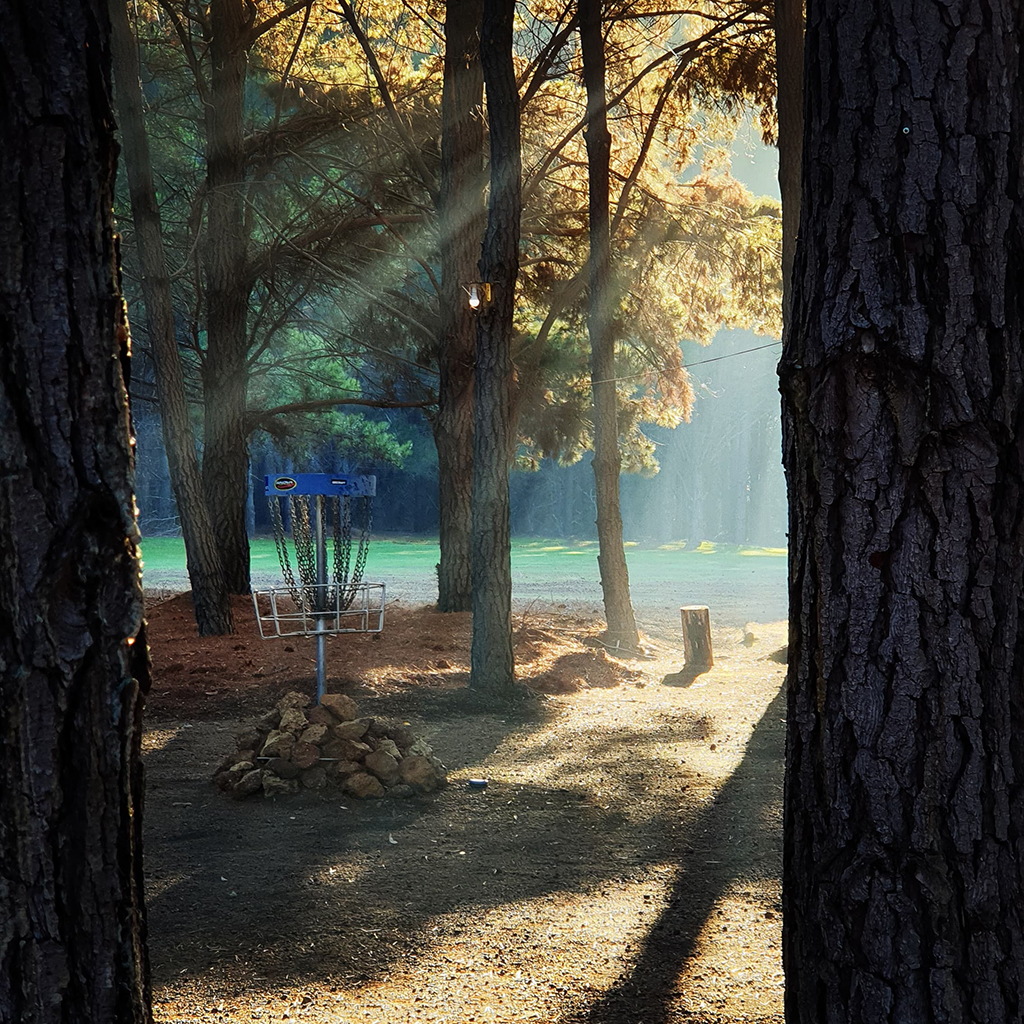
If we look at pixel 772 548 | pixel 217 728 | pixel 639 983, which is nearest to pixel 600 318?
pixel 217 728

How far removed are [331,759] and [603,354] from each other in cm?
672

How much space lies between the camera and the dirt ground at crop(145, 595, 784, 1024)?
294 cm

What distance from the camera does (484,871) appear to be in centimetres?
403

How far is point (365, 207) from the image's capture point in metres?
12.0

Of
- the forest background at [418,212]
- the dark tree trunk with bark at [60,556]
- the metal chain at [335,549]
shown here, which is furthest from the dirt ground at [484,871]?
the forest background at [418,212]

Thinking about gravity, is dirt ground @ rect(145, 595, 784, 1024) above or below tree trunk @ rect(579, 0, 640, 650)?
below

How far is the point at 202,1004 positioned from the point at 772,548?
4050 centimetres

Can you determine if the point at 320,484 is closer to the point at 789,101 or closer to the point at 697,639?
the point at 789,101

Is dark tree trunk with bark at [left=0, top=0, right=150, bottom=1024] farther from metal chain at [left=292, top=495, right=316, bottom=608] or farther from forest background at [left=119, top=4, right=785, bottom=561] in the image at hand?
forest background at [left=119, top=4, right=785, bottom=561]

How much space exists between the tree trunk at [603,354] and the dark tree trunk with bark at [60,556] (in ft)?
29.7

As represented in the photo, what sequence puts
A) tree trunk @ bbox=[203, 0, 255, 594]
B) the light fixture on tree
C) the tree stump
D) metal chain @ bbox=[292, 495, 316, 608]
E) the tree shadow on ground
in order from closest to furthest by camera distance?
1. the tree shadow on ground
2. metal chain @ bbox=[292, 495, 316, 608]
3. the light fixture on tree
4. the tree stump
5. tree trunk @ bbox=[203, 0, 255, 594]

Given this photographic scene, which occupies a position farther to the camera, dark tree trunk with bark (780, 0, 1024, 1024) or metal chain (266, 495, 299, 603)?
metal chain (266, 495, 299, 603)

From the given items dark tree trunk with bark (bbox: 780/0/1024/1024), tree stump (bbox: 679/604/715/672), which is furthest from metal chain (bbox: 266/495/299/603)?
tree stump (bbox: 679/604/715/672)

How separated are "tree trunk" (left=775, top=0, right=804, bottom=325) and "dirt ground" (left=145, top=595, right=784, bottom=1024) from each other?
11.3 ft
